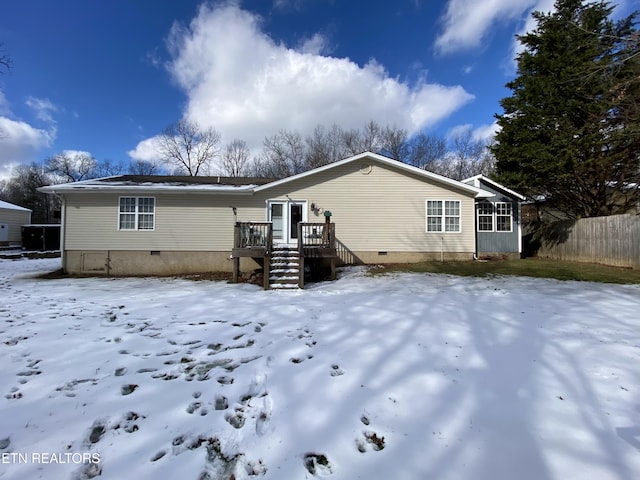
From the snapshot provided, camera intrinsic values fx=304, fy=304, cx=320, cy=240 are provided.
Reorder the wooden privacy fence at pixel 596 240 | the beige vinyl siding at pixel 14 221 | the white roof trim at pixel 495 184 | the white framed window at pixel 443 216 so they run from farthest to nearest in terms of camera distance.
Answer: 1. the beige vinyl siding at pixel 14 221
2. the white roof trim at pixel 495 184
3. the white framed window at pixel 443 216
4. the wooden privacy fence at pixel 596 240

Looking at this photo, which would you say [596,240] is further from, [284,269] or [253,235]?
[253,235]

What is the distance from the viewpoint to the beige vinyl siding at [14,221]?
25.4 metres

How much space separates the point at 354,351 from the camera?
13.6 ft

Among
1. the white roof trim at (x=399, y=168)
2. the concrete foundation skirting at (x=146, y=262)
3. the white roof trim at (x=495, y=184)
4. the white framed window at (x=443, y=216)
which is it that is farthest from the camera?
the white roof trim at (x=495, y=184)

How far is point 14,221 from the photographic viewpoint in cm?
2642

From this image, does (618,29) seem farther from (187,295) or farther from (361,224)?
(187,295)

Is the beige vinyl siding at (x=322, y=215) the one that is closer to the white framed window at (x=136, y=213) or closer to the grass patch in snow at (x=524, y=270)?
the white framed window at (x=136, y=213)

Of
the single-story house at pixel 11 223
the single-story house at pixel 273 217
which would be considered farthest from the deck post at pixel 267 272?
the single-story house at pixel 11 223

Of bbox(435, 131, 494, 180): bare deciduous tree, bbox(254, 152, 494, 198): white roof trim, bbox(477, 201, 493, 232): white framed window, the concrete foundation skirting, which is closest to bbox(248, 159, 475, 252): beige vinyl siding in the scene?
bbox(254, 152, 494, 198): white roof trim

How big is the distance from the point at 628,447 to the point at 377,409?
1.95m

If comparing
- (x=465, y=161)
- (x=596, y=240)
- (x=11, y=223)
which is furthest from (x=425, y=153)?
(x=11, y=223)

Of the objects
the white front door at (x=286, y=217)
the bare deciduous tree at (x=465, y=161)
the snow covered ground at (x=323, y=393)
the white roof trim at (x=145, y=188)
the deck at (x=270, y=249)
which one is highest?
the bare deciduous tree at (x=465, y=161)

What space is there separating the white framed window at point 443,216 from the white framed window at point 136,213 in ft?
37.8

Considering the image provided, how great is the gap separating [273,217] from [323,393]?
10137 millimetres
